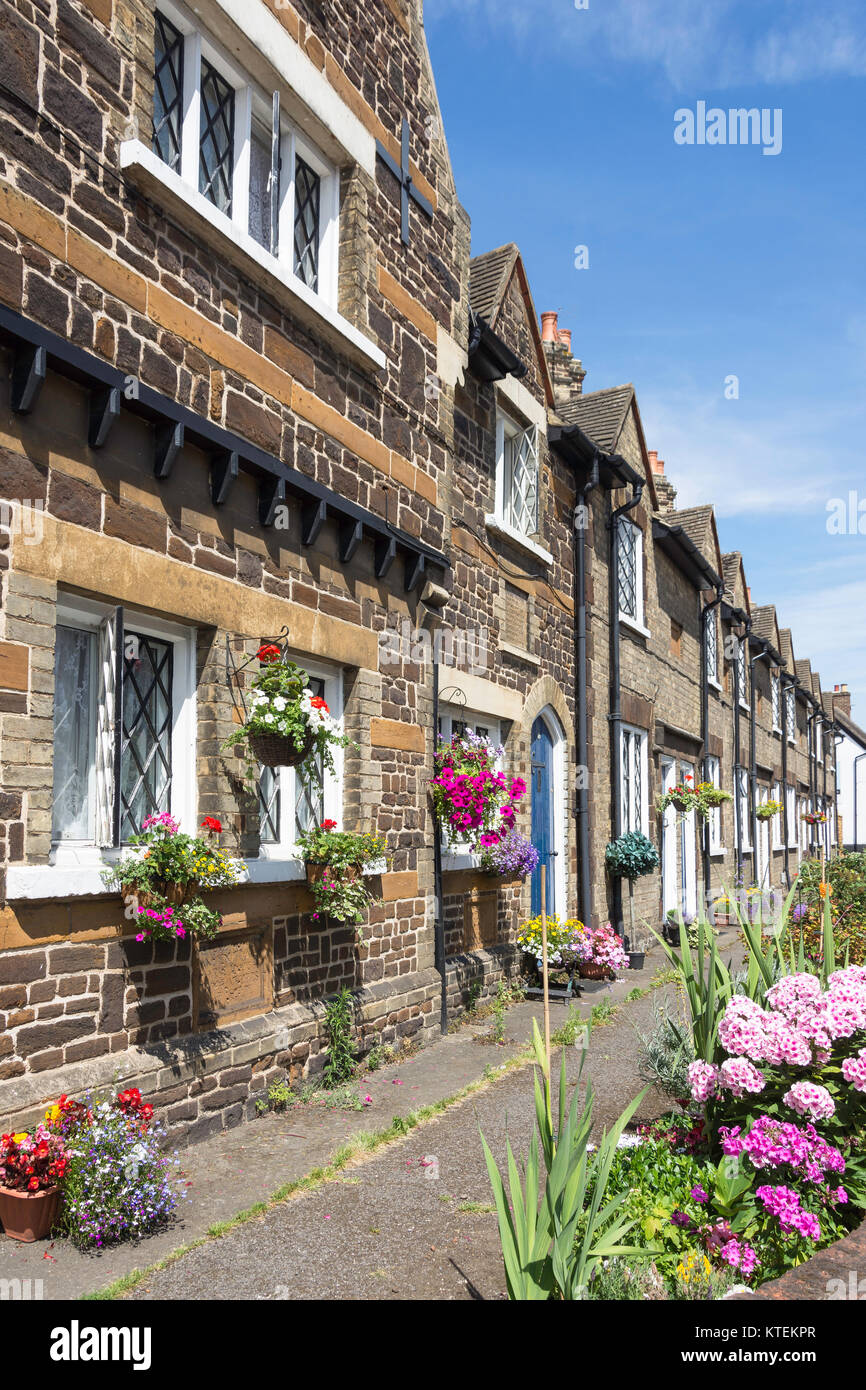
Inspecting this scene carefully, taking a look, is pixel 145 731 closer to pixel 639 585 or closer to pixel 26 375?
pixel 26 375

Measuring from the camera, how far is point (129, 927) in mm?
5461

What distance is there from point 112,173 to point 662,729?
1324 cm

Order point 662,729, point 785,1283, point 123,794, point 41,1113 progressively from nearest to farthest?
1. point 785,1283
2. point 41,1113
3. point 123,794
4. point 662,729

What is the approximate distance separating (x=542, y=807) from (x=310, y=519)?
20.4ft

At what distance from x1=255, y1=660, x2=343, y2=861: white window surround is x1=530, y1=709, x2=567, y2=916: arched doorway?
469 centimetres

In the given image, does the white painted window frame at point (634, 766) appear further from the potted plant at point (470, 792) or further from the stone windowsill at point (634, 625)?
the potted plant at point (470, 792)

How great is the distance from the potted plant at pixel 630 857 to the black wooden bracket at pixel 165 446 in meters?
9.44

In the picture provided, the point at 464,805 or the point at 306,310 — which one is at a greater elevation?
the point at 306,310

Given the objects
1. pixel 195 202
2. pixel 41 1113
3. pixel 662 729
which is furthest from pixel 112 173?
pixel 662 729

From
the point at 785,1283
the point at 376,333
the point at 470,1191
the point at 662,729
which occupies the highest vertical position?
the point at 376,333

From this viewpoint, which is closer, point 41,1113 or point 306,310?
point 41,1113

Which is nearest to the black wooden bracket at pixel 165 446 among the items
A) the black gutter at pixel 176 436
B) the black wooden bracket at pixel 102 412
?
the black gutter at pixel 176 436

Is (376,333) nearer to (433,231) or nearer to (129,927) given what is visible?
(433,231)

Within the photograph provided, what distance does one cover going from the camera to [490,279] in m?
11.7
